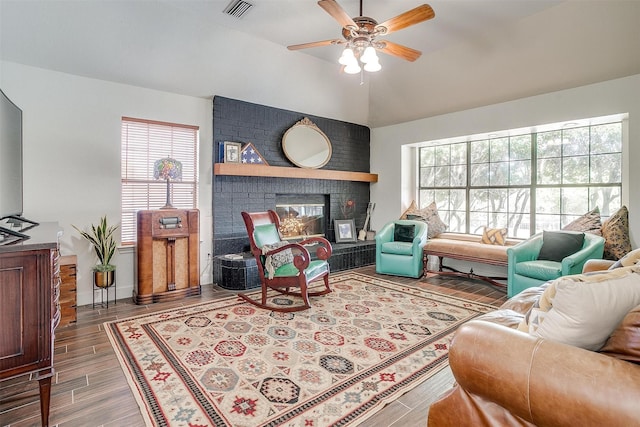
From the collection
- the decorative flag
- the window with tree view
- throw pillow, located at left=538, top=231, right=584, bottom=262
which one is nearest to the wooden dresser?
the decorative flag

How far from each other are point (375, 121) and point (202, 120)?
3201mm

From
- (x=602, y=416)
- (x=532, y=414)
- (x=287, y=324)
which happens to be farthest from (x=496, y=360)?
(x=287, y=324)

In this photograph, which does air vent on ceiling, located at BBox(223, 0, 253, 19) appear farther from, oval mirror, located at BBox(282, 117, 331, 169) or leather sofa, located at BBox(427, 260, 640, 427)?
leather sofa, located at BBox(427, 260, 640, 427)

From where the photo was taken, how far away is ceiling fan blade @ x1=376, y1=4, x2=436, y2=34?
246cm

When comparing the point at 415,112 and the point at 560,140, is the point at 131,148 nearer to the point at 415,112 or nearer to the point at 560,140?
the point at 415,112

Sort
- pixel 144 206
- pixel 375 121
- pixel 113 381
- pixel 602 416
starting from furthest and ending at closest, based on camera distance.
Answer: pixel 375 121, pixel 144 206, pixel 113 381, pixel 602 416

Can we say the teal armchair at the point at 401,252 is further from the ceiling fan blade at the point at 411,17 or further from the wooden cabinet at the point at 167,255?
the ceiling fan blade at the point at 411,17

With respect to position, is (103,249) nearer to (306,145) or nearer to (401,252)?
(306,145)

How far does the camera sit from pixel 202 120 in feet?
14.7

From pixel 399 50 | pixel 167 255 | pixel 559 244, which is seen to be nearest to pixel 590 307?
pixel 399 50

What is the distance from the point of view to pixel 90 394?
202 centimetres

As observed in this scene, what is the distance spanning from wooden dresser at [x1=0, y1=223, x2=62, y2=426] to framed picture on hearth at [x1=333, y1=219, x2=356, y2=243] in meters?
4.39

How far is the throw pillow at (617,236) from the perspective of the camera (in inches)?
140

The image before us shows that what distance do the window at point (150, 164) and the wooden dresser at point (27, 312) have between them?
243cm
